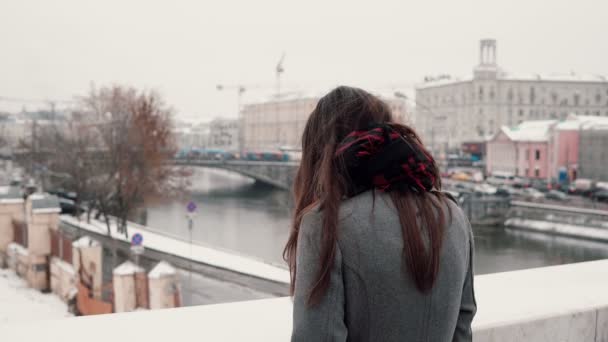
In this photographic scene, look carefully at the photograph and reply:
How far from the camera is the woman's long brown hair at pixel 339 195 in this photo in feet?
2.37

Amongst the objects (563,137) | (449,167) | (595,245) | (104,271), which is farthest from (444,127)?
(104,271)

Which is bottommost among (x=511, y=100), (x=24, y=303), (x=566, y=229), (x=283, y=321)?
(x=566, y=229)

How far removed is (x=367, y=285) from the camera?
729 mm

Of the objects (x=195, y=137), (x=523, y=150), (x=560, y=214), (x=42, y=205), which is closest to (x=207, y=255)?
(x=42, y=205)

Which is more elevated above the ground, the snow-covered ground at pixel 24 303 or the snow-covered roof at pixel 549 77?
the snow-covered roof at pixel 549 77

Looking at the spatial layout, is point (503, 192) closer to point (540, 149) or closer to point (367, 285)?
point (540, 149)

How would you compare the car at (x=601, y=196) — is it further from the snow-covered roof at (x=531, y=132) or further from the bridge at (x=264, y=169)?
the bridge at (x=264, y=169)

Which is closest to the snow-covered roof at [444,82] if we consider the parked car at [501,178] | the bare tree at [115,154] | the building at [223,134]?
the parked car at [501,178]

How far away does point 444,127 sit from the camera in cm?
3888

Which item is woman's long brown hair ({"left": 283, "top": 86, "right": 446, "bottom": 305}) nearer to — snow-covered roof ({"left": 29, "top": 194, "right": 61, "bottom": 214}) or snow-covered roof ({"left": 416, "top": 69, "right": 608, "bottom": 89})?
snow-covered roof ({"left": 29, "top": 194, "right": 61, "bottom": 214})

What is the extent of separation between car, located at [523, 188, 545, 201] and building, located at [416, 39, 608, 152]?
16079 mm

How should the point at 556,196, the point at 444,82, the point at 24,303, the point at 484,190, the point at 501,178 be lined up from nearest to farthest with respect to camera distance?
1. the point at 24,303
2. the point at 556,196
3. the point at 484,190
4. the point at 501,178
5. the point at 444,82

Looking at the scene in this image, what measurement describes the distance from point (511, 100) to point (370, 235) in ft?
131

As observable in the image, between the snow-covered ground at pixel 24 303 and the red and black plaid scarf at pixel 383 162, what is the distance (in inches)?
301
